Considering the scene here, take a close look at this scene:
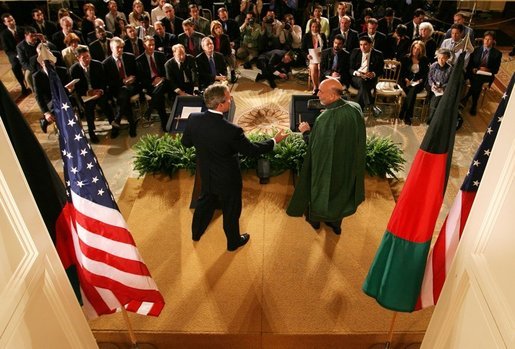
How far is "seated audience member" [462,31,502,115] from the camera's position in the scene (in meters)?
7.43

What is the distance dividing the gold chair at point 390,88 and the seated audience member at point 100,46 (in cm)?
479

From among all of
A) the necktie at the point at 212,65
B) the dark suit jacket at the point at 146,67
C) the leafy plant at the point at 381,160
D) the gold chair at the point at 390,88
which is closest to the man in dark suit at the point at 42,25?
the dark suit jacket at the point at 146,67

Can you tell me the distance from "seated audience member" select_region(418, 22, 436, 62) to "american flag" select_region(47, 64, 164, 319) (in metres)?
6.68

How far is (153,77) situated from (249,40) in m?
2.54

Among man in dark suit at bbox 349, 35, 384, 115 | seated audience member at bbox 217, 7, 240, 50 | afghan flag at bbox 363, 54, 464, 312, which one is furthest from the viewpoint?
seated audience member at bbox 217, 7, 240, 50

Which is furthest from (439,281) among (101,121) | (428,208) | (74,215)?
(101,121)

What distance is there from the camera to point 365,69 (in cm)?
771

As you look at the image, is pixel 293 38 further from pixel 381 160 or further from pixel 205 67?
pixel 381 160

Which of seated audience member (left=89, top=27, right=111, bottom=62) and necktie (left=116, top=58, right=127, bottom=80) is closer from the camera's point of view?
necktie (left=116, top=58, right=127, bottom=80)

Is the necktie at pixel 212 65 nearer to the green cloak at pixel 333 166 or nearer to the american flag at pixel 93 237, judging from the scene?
the green cloak at pixel 333 166

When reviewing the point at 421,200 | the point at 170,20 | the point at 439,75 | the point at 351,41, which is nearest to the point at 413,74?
the point at 439,75

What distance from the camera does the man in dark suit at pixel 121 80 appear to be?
719 centimetres

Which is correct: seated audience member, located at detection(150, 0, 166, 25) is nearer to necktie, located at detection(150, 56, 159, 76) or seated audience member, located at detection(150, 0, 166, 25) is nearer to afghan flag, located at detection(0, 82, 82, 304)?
necktie, located at detection(150, 56, 159, 76)

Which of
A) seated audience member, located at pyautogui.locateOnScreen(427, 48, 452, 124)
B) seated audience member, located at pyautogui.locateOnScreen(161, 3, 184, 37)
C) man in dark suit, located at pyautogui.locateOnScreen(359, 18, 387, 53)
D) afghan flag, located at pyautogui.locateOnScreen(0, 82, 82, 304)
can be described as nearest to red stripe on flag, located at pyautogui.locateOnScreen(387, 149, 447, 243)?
afghan flag, located at pyautogui.locateOnScreen(0, 82, 82, 304)
